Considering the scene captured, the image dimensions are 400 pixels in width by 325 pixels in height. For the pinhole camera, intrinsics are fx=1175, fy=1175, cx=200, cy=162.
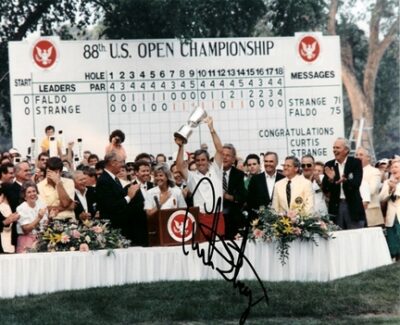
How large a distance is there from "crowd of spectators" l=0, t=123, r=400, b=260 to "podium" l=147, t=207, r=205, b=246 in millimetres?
130

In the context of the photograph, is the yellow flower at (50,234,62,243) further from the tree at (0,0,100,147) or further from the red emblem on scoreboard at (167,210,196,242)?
the tree at (0,0,100,147)

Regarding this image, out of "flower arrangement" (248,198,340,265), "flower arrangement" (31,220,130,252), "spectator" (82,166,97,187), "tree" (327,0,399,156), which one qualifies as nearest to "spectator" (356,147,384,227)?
"flower arrangement" (248,198,340,265)

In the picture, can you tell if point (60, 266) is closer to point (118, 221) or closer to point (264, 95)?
point (118, 221)

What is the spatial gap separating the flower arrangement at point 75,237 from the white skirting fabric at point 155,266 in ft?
0.48

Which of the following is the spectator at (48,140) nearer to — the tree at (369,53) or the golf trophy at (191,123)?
the golf trophy at (191,123)

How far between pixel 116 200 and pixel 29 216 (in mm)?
1022

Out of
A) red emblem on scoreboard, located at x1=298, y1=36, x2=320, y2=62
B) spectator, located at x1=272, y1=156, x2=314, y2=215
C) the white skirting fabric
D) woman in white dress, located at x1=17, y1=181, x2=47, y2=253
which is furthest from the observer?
red emblem on scoreboard, located at x1=298, y1=36, x2=320, y2=62

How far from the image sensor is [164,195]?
13.6 m

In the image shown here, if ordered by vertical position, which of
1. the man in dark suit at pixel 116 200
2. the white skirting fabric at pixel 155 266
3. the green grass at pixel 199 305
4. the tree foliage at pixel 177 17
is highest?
the tree foliage at pixel 177 17

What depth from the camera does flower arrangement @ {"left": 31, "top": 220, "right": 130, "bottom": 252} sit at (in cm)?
1309

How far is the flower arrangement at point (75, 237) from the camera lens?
13094mm

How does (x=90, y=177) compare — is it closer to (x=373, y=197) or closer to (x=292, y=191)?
(x=292, y=191)
